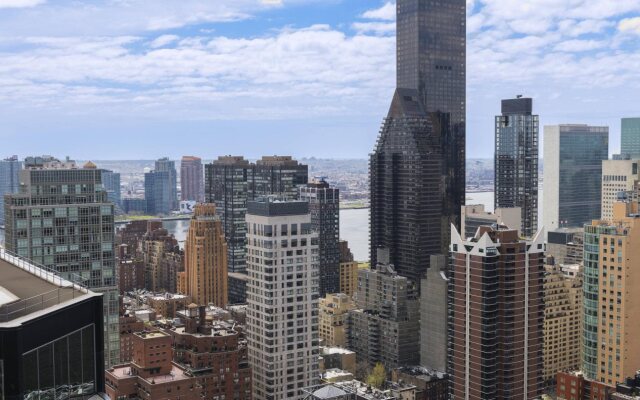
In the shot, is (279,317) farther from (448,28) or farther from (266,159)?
(448,28)

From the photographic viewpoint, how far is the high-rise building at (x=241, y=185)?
211ft

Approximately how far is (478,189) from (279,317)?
74222 mm

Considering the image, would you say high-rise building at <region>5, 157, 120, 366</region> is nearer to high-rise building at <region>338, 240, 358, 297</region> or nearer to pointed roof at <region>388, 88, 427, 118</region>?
high-rise building at <region>338, 240, 358, 297</region>

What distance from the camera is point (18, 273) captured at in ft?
19.3

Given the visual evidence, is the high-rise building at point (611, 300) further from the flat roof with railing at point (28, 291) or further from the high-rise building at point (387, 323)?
the flat roof with railing at point (28, 291)

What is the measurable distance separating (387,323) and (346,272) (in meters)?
15.4

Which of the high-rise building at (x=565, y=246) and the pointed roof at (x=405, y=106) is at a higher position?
the pointed roof at (x=405, y=106)

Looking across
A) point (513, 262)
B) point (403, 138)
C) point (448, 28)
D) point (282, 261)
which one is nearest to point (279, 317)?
point (282, 261)

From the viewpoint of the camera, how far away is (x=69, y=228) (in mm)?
24250

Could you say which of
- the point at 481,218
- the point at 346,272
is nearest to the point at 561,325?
the point at 481,218

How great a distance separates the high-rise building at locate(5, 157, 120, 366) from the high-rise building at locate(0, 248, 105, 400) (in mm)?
18776

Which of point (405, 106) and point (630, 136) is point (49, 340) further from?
point (630, 136)

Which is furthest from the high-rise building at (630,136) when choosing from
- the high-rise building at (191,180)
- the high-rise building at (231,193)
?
the high-rise building at (191,180)

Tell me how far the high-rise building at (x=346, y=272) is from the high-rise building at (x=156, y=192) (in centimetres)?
5592
